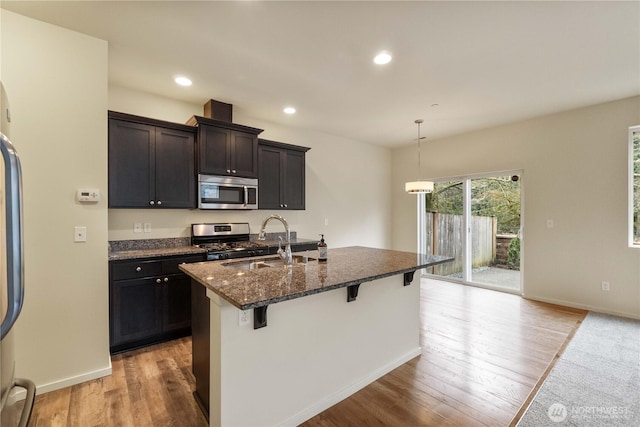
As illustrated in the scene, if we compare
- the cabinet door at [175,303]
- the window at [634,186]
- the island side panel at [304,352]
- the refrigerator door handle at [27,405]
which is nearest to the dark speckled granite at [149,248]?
the cabinet door at [175,303]

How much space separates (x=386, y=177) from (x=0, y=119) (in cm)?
Result: 568

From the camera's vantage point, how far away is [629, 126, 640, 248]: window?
11.6ft

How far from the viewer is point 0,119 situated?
53.9 inches

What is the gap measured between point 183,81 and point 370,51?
198 centimetres

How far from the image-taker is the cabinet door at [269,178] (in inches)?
155

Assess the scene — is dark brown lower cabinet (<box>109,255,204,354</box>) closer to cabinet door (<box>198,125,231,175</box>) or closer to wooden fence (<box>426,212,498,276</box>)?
cabinet door (<box>198,125,231,175</box>)

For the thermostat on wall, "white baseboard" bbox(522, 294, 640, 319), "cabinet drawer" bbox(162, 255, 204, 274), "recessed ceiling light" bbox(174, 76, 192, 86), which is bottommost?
"white baseboard" bbox(522, 294, 640, 319)

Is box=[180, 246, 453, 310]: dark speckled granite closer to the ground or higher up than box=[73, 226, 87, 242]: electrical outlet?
closer to the ground

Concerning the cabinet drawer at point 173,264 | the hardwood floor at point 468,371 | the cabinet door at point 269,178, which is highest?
the cabinet door at point 269,178

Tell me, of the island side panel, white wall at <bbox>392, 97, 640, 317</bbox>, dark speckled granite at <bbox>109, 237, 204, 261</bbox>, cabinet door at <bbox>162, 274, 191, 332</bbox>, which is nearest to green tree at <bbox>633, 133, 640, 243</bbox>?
white wall at <bbox>392, 97, 640, 317</bbox>

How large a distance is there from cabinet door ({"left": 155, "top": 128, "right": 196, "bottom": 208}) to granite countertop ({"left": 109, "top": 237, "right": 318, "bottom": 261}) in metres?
0.50

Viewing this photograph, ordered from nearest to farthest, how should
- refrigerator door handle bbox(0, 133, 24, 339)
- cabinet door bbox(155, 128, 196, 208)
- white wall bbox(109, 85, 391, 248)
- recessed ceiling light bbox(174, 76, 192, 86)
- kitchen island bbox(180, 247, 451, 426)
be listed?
1. refrigerator door handle bbox(0, 133, 24, 339)
2. kitchen island bbox(180, 247, 451, 426)
3. recessed ceiling light bbox(174, 76, 192, 86)
4. cabinet door bbox(155, 128, 196, 208)
5. white wall bbox(109, 85, 391, 248)

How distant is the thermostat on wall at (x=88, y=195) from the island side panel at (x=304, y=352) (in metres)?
1.52

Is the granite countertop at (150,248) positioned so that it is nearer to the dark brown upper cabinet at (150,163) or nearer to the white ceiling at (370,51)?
the dark brown upper cabinet at (150,163)
